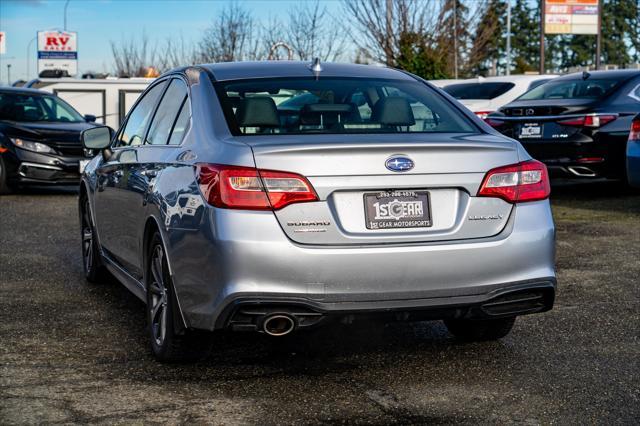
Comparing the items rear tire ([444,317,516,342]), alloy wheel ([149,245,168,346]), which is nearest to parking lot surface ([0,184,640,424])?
rear tire ([444,317,516,342])

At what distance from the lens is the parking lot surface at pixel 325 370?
4.74 meters

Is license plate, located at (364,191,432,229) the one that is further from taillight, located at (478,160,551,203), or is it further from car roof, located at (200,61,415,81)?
car roof, located at (200,61,415,81)

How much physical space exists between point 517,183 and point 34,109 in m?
13.2

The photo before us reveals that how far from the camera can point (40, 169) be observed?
1581 centimetres

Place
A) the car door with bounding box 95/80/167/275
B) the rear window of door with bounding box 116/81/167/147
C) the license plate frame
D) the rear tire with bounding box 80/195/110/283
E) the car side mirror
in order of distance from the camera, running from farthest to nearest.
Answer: the license plate frame < the rear tire with bounding box 80/195/110/283 < the car side mirror < the rear window of door with bounding box 116/81/167/147 < the car door with bounding box 95/80/167/275

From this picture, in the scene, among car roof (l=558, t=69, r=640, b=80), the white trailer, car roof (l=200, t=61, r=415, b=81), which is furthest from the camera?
the white trailer

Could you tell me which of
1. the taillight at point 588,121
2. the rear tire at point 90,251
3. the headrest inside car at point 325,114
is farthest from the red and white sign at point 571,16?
the headrest inside car at point 325,114

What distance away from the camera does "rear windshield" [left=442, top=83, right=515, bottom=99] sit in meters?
18.5

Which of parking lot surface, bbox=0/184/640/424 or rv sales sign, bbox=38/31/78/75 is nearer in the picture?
parking lot surface, bbox=0/184/640/424

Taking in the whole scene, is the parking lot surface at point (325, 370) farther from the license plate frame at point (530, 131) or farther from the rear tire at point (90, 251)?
the license plate frame at point (530, 131)

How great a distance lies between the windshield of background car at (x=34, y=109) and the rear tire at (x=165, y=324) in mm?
11657

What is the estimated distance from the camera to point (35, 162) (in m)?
15.8

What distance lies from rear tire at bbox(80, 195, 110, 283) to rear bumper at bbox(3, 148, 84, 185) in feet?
24.9

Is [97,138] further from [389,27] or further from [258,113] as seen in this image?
[389,27]
